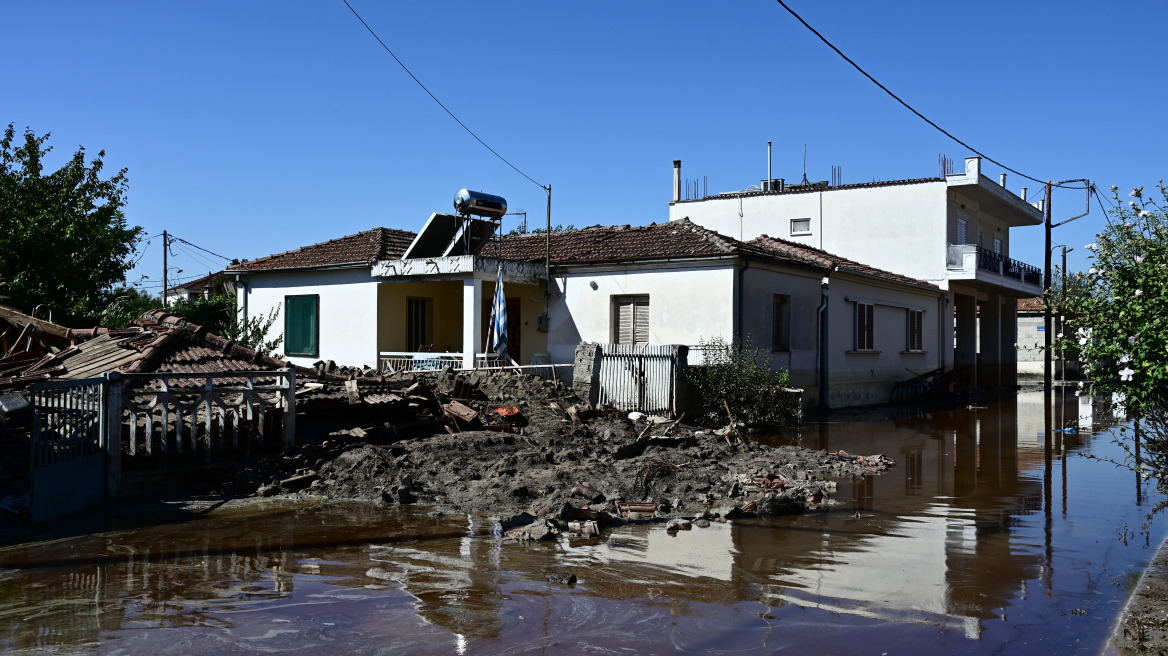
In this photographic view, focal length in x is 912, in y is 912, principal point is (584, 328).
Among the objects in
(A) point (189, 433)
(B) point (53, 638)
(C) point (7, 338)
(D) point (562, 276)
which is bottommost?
(B) point (53, 638)

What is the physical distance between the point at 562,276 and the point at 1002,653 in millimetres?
17223

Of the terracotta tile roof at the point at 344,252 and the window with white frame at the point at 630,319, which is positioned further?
the terracotta tile roof at the point at 344,252

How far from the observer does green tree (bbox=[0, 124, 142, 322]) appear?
20062mm

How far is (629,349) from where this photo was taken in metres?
18.7

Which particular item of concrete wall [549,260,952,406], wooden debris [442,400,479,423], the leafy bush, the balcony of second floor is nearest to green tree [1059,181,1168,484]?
wooden debris [442,400,479,423]

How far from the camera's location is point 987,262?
104 feet

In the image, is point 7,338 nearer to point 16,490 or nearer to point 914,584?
point 16,490

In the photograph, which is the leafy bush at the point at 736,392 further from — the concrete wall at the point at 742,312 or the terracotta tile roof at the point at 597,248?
the terracotta tile roof at the point at 597,248

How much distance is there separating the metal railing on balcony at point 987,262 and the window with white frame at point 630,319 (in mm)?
14179

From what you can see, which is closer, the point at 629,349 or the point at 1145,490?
the point at 1145,490

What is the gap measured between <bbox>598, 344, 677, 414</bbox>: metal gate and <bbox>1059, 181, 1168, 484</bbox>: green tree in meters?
10.8

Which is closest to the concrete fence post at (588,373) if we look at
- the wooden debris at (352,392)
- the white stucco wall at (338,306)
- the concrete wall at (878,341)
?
the wooden debris at (352,392)

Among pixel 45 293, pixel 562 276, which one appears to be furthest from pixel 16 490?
pixel 562 276

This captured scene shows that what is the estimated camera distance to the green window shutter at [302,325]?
78.8 ft
